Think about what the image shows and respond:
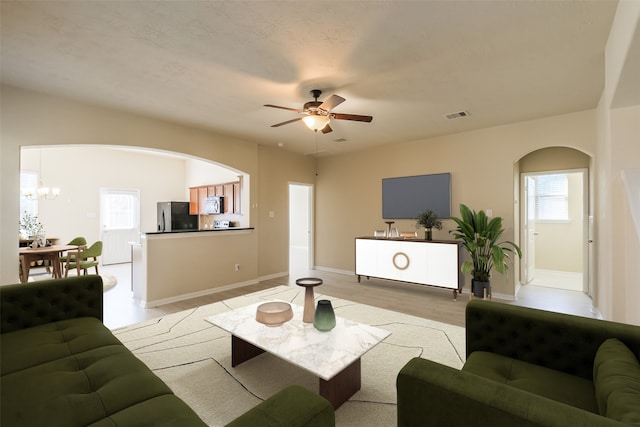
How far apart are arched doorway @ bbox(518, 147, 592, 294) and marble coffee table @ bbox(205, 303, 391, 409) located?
13.8 feet

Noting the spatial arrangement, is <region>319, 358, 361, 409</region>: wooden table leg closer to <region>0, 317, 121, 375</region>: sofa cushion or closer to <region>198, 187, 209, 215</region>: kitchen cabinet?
<region>0, 317, 121, 375</region>: sofa cushion

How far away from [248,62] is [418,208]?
12.8 ft

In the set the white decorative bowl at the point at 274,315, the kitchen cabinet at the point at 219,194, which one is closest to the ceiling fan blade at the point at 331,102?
the white decorative bowl at the point at 274,315

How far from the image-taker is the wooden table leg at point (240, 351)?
7.72 feet

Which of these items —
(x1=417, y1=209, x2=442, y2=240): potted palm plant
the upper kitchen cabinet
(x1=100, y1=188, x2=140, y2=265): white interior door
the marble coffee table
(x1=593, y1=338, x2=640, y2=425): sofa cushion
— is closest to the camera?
(x1=593, y1=338, x2=640, y2=425): sofa cushion

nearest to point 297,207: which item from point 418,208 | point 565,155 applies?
point 418,208

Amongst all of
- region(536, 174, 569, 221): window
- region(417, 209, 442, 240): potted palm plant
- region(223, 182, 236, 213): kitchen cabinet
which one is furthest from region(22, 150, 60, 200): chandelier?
region(536, 174, 569, 221): window

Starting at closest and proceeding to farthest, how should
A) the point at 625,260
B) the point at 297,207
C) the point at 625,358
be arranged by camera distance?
the point at 625,358 → the point at 625,260 → the point at 297,207

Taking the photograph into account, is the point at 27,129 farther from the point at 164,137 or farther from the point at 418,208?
the point at 418,208

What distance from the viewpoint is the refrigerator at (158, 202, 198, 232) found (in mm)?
6027

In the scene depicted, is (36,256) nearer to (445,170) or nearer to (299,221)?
(445,170)

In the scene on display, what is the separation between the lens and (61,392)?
50.6 inches

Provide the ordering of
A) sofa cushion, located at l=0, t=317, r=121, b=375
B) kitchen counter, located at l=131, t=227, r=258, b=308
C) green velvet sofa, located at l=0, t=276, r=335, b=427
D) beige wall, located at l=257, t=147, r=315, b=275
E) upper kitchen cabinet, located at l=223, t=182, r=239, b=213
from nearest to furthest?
green velvet sofa, located at l=0, t=276, r=335, b=427 < sofa cushion, located at l=0, t=317, r=121, b=375 < kitchen counter, located at l=131, t=227, r=258, b=308 < beige wall, located at l=257, t=147, r=315, b=275 < upper kitchen cabinet, located at l=223, t=182, r=239, b=213

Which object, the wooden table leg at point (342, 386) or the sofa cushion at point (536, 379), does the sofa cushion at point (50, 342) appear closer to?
the wooden table leg at point (342, 386)
